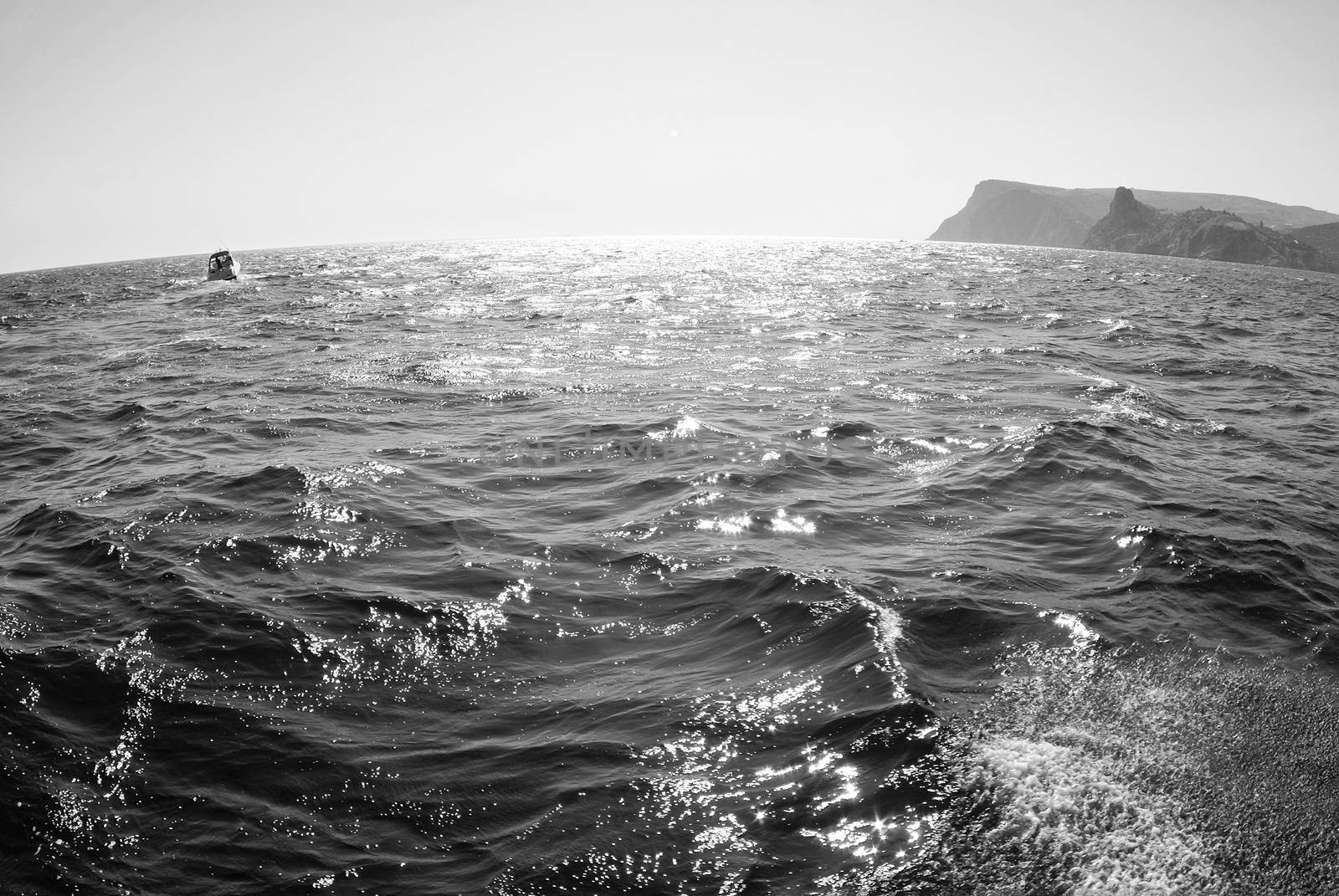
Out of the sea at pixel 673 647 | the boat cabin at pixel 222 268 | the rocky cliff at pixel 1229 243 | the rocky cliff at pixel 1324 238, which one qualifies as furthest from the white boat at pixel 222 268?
the rocky cliff at pixel 1324 238

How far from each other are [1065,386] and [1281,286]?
A: 7882 centimetres

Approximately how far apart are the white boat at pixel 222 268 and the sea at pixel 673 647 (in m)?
53.6

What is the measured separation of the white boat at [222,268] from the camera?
64.1 m

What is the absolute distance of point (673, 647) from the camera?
7480 mm

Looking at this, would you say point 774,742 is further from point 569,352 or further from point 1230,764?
point 569,352

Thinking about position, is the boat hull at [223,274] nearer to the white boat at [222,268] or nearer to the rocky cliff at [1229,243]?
the white boat at [222,268]

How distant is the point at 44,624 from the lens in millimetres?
7914

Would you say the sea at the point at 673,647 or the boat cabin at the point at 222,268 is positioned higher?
the boat cabin at the point at 222,268

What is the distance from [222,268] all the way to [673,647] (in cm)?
7279

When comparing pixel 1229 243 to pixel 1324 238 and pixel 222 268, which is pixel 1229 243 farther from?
pixel 222 268

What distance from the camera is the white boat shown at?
64.1 meters

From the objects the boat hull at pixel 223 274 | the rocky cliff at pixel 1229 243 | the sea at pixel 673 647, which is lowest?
the sea at pixel 673 647

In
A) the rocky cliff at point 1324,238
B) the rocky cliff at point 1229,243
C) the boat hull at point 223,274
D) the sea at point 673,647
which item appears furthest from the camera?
the rocky cliff at point 1324,238

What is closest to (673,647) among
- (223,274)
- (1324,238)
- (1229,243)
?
(223,274)
